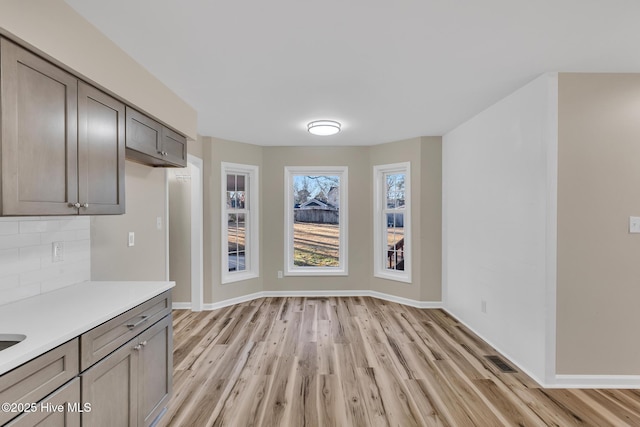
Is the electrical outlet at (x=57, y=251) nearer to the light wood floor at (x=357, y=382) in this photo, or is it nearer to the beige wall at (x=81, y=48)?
the beige wall at (x=81, y=48)

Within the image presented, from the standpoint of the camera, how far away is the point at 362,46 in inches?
73.9

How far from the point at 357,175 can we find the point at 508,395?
11.1 ft

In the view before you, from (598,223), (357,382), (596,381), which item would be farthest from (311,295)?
(598,223)

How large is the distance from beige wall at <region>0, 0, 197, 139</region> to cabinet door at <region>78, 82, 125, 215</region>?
0.11 metres

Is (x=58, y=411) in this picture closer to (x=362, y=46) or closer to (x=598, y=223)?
(x=362, y=46)

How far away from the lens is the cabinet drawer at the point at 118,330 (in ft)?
4.26

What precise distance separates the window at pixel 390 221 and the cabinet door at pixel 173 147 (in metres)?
2.97

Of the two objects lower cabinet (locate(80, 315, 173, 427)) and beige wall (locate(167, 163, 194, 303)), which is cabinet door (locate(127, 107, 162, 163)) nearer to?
lower cabinet (locate(80, 315, 173, 427))

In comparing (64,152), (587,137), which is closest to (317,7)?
(64,152)

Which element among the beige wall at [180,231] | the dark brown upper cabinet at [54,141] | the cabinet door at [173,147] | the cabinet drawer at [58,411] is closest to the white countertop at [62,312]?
the cabinet drawer at [58,411]

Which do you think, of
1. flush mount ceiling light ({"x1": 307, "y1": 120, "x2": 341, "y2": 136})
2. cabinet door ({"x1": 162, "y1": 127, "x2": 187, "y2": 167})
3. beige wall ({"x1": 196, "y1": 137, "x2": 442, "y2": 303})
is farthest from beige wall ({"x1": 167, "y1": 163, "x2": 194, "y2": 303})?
flush mount ceiling light ({"x1": 307, "y1": 120, "x2": 341, "y2": 136})

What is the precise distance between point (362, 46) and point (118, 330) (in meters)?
2.23

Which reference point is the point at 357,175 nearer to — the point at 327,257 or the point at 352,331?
the point at 327,257

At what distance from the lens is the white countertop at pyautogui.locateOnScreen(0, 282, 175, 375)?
3.48 ft
